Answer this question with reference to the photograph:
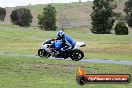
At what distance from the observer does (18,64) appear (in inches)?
1005

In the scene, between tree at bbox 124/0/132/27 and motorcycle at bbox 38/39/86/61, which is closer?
motorcycle at bbox 38/39/86/61

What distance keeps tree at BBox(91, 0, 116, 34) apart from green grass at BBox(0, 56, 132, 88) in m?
60.4

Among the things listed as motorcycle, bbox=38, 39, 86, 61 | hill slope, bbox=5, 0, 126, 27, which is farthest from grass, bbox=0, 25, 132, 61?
hill slope, bbox=5, 0, 126, 27

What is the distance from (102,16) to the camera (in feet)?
285

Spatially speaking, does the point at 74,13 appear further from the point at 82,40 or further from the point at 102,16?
the point at 82,40

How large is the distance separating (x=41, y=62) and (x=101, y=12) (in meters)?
61.5

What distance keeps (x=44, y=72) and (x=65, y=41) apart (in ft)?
17.2

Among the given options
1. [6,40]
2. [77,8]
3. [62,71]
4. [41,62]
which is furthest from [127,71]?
[77,8]

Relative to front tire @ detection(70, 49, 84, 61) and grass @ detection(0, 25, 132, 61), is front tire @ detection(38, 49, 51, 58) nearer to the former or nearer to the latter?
front tire @ detection(70, 49, 84, 61)

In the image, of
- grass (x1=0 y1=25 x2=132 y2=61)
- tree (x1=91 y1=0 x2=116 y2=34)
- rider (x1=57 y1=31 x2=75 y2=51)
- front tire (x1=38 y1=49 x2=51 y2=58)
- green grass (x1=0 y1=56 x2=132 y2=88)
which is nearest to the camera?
green grass (x1=0 y1=56 x2=132 y2=88)

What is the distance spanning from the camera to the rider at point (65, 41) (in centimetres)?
2827

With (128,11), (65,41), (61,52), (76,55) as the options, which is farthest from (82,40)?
(128,11)

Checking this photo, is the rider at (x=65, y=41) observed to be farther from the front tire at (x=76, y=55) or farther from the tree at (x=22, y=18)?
the tree at (x=22, y=18)

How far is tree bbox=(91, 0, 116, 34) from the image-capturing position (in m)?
86.6
